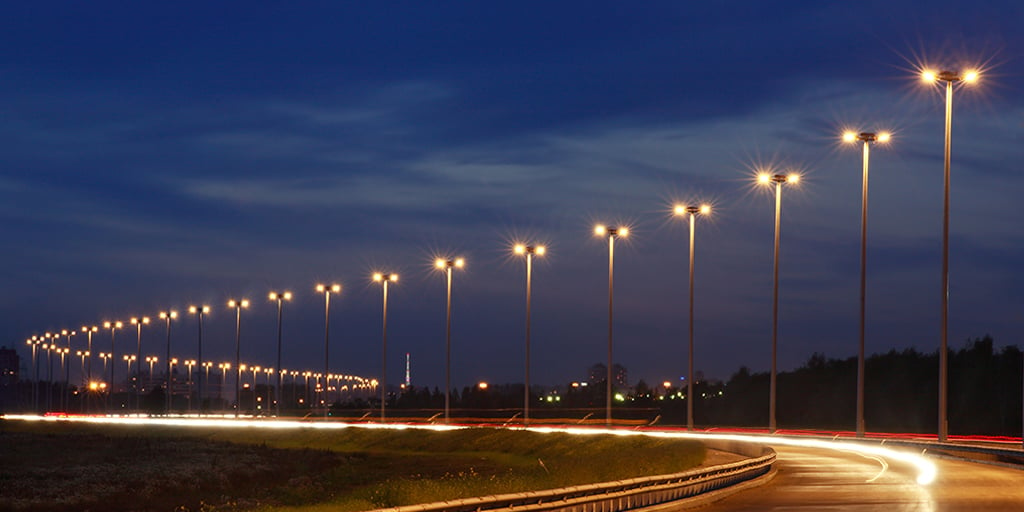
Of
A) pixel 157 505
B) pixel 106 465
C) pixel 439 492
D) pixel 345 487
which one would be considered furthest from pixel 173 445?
pixel 439 492

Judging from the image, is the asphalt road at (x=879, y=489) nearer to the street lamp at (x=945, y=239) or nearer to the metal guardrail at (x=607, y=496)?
the metal guardrail at (x=607, y=496)

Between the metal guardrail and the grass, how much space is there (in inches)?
115

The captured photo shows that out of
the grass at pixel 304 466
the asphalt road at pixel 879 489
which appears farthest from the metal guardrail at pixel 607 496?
the grass at pixel 304 466

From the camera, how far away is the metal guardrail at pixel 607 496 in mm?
22875

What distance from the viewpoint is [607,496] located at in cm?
2592

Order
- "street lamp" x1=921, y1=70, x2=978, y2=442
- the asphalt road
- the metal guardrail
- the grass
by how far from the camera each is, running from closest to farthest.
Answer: the metal guardrail, the asphalt road, the grass, "street lamp" x1=921, y1=70, x2=978, y2=442


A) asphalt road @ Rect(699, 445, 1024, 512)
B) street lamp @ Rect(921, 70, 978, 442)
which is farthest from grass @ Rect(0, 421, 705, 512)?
street lamp @ Rect(921, 70, 978, 442)

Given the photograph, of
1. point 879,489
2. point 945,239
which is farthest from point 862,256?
point 879,489

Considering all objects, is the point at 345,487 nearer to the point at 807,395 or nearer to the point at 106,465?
the point at 106,465

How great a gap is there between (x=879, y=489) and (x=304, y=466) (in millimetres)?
57709

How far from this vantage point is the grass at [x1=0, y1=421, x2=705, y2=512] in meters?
40.1

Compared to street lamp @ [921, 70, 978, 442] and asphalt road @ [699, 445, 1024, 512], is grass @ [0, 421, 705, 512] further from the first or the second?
street lamp @ [921, 70, 978, 442]

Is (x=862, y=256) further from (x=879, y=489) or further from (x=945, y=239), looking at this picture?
(x=879, y=489)

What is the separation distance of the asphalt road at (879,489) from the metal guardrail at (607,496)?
2.21ft
